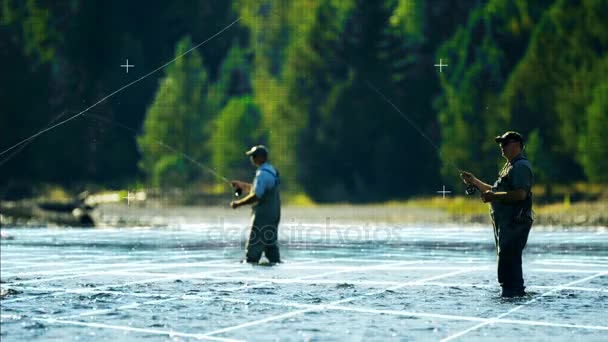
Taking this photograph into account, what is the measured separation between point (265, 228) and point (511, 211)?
513 cm

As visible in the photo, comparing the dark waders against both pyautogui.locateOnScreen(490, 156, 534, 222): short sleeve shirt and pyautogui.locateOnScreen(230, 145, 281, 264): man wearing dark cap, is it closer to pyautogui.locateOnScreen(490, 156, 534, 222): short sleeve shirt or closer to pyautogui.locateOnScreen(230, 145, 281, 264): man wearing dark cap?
pyautogui.locateOnScreen(490, 156, 534, 222): short sleeve shirt

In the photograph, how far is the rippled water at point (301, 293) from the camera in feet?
29.1

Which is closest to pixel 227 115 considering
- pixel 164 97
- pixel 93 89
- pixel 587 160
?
pixel 164 97

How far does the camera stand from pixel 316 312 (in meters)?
10.0

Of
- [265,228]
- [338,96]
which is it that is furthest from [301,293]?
[338,96]

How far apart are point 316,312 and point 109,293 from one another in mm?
2778

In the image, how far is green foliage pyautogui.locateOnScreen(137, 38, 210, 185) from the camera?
2142 inches

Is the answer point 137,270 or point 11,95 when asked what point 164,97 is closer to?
point 11,95

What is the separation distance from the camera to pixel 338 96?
49.8 metres

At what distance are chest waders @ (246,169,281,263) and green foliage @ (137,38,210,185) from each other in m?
38.2

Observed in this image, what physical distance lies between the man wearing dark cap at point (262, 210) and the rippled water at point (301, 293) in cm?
49

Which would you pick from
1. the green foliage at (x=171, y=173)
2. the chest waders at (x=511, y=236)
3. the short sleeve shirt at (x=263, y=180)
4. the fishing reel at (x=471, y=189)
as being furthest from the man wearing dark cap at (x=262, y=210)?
the green foliage at (x=171, y=173)

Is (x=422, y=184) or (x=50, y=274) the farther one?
(x=422, y=184)
